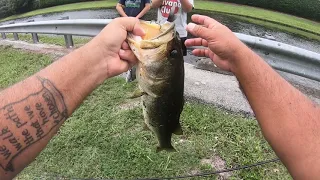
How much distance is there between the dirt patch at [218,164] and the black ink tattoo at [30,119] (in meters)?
1.78

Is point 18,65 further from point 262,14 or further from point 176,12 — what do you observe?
point 262,14

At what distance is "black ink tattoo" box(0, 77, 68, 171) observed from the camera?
193cm

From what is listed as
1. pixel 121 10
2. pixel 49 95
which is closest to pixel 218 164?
pixel 49 95

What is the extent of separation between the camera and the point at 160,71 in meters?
2.18

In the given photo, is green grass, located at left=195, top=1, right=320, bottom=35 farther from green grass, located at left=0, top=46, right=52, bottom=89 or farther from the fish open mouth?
the fish open mouth

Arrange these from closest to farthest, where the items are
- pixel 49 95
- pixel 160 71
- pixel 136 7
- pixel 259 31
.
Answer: pixel 49 95 < pixel 160 71 < pixel 136 7 < pixel 259 31

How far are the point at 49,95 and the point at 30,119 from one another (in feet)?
0.62

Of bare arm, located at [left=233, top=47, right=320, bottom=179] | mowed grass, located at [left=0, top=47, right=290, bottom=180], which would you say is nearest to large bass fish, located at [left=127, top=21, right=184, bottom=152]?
bare arm, located at [left=233, top=47, right=320, bottom=179]

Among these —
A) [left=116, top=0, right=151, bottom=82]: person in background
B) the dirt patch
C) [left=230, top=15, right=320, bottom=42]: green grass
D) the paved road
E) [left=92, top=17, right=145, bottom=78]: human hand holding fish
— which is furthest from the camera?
[left=230, top=15, right=320, bottom=42]: green grass

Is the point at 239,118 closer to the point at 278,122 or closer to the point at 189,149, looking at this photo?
the point at 189,149

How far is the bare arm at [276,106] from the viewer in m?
1.72

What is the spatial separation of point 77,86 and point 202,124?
6.78ft

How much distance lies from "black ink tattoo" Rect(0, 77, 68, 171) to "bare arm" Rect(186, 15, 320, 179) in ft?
3.34

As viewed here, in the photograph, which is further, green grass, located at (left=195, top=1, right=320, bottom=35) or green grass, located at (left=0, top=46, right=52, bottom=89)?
green grass, located at (left=195, top=1, right=320, bottom=35)
